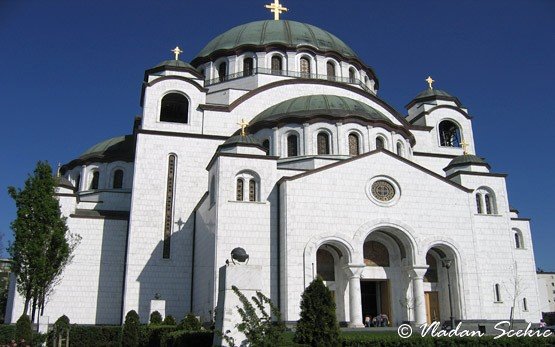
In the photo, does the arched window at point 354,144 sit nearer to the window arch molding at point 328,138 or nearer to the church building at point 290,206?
the church building at point 290,206

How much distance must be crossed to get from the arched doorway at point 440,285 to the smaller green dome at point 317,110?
7.84m

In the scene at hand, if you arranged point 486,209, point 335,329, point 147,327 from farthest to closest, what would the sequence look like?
point 486,209 < point 147,327 < point 335,329

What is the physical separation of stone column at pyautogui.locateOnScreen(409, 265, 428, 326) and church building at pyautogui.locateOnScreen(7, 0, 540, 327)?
5 centimetres

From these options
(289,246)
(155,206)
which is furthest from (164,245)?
(289,246)

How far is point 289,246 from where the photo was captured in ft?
67.5

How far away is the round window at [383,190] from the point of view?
22359 millimetres

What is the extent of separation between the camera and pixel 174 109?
3166 cm

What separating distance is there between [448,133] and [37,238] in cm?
2509

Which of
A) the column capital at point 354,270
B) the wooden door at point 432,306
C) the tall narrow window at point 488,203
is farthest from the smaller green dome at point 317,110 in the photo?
the wooden door at point 432,306

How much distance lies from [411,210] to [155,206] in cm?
1248

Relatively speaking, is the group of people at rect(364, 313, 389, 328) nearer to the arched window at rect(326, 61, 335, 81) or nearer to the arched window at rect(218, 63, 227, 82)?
the arched window at rect(326, 61, 335, 81)

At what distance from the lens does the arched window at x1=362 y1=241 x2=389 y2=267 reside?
22.8m

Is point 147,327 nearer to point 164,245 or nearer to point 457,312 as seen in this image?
point 164,245

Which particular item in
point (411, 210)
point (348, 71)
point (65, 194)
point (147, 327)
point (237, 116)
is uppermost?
point (348, 71)
